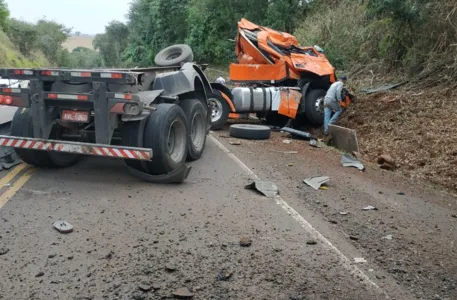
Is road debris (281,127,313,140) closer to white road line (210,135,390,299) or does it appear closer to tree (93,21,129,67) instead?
white road line (210,135,390,299)

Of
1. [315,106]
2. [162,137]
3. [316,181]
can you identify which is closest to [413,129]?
[315,106]

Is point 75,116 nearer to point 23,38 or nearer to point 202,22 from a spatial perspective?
point 202,22

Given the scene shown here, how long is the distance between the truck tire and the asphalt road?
304cm

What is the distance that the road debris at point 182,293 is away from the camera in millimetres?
3893

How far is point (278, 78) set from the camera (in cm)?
1455

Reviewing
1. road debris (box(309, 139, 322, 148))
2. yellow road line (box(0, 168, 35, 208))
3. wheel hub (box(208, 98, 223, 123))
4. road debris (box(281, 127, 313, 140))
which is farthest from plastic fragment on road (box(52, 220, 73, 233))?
road debris (box(281, 127, 313, 140))

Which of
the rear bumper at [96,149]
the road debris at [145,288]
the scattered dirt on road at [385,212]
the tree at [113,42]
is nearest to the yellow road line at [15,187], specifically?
the rear bumper at [96,149]

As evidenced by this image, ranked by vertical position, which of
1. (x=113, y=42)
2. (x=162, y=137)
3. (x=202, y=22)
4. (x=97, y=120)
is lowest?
(x=162, y=137)

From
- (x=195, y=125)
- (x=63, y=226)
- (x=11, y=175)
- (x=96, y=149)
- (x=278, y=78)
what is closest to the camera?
(x=63, y=226)

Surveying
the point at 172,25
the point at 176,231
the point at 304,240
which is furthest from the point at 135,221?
the point at 172,25

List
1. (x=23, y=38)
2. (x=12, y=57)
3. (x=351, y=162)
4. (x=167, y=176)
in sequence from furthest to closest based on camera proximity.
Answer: (x=23, y=38)
(x=12, y=57)
(x=351, y=162)
(x=167, y=176)

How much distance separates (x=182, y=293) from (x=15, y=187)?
145 inches

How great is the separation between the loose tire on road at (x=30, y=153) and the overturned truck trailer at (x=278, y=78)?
6.71 metres

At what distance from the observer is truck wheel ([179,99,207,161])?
8562 millimetres
